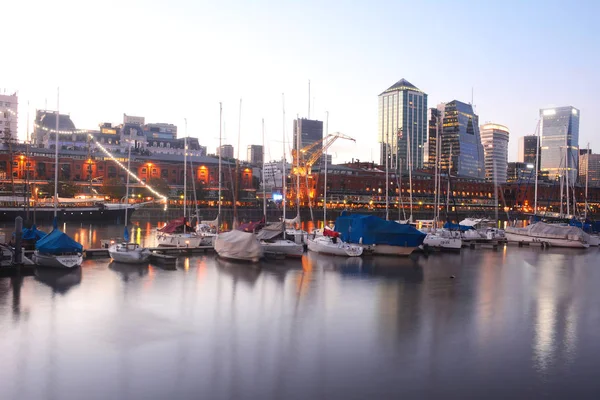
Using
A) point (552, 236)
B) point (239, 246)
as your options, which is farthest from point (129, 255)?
point (552, 236)

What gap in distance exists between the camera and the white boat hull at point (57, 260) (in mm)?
33125

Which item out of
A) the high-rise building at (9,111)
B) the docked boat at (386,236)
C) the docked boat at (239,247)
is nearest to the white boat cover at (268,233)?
the docked boat at (239,247)

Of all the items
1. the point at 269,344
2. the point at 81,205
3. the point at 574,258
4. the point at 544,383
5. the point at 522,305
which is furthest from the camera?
the point at 81,205

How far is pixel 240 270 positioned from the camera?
118 feet

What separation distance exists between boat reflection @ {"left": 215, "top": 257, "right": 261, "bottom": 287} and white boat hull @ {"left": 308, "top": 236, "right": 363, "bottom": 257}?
834 centimetres

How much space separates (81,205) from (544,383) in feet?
299

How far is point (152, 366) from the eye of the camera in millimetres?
16406

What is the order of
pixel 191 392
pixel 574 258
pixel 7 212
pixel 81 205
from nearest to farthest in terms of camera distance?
pixel 191 392 < pixel 574 258 < pixel 7 212 < pixel 81 205

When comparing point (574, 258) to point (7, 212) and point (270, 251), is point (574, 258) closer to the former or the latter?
point (270, 251)

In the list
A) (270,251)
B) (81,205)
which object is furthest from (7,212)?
(270,251)

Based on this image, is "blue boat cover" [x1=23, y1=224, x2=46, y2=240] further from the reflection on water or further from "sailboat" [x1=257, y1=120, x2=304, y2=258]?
"sailboat" [x1=257, y1=120, x2=304, y2=258]

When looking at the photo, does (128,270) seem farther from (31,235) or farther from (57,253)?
(31,235)

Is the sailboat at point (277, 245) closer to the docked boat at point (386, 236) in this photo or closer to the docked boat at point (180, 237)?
the docked boat at point (386, 236)

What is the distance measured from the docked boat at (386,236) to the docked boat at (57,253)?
22283 mm
